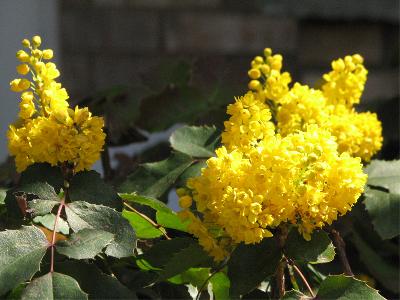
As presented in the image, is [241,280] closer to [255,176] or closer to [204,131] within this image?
[255,176]

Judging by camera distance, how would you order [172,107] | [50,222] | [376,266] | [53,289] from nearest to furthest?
1. [53,289]
2. [50,222]
3. [376,266]
4. [172,107]

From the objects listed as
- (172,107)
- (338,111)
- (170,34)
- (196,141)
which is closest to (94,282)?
(196,141)

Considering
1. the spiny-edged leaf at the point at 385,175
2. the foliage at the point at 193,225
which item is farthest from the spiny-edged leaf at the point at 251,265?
the spiny-edged leaf at the point at 385,175

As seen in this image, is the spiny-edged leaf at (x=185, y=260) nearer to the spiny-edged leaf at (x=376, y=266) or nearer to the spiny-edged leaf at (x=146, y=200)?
the spiny-edged leaf at (x=146, y=200)

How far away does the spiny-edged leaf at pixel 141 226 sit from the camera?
42.9 inches

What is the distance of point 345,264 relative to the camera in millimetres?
1104

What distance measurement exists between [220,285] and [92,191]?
198mm

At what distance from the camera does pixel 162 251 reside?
106 centimetres

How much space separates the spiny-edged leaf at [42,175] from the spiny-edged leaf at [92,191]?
0.05ft

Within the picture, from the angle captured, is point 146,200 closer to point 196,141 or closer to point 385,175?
point 196,141

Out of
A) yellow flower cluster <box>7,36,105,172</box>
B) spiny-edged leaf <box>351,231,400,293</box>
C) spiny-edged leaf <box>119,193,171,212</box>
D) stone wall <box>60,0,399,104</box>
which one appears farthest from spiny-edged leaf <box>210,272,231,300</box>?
stone wall <box>60,0,399,104</box>

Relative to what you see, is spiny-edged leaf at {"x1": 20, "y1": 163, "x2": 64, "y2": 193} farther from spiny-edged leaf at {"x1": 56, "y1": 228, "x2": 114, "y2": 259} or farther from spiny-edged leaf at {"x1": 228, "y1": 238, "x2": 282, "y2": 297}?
spiny-edged leaf at {"x1": 228, "y1": 238, "x2": 282, "y2": 297}

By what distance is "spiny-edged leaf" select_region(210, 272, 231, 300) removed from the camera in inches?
42.3

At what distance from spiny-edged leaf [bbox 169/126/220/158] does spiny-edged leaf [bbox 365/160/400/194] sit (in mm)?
238
